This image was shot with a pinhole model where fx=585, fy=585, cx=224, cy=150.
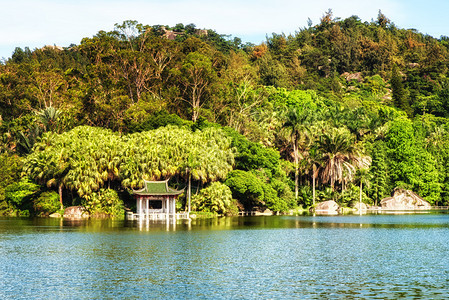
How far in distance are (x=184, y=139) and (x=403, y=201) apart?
139 ft

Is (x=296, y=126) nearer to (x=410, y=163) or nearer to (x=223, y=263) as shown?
(x=410, y=163)

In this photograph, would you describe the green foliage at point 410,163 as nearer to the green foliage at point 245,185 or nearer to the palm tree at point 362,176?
the palm tree at point 362,176

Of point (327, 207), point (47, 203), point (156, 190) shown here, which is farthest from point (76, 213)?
point (327, 207)

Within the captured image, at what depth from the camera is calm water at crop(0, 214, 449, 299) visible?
25.7 meters

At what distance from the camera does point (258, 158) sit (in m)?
76.3

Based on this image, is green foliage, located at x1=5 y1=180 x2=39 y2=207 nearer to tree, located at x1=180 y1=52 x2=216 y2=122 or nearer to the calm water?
the calm water

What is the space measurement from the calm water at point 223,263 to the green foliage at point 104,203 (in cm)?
1517

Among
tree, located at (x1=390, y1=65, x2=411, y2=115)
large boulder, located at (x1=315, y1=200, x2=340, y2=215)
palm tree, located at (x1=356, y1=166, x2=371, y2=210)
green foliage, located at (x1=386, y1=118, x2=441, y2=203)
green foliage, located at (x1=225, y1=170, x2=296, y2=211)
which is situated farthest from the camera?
tree, located at (x1=390, y1=65, x2=411, y2=115)

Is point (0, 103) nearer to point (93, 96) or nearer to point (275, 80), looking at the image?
point (93, 96)

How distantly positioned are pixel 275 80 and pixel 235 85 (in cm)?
3599

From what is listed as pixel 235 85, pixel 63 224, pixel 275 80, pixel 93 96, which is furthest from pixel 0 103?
pixel 275 80

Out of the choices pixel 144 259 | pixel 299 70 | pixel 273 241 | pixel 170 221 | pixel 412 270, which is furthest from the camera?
pixel 299 70

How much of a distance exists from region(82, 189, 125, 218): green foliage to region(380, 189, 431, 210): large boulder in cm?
4443

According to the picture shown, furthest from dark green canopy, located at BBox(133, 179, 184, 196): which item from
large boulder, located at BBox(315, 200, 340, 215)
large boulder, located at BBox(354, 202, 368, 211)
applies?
large boulder, located at BBox(354, 202, 368, 211)
